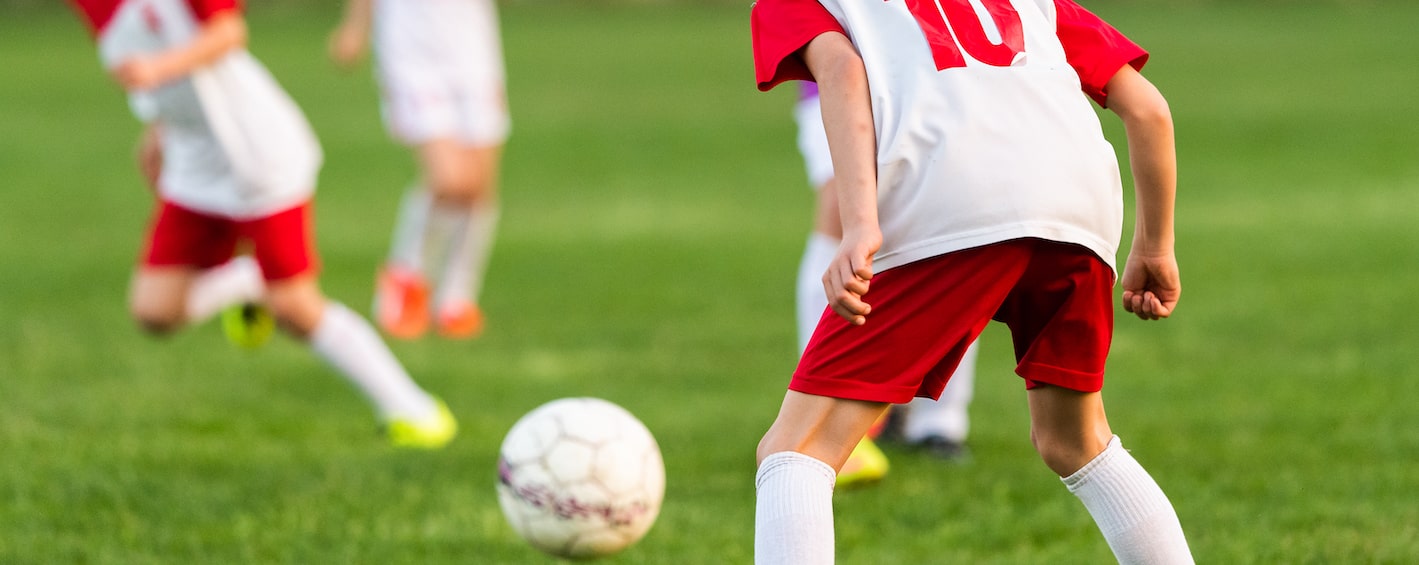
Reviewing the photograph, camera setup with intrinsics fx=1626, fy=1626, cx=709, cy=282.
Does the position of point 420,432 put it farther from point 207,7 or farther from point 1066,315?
point 1066,315

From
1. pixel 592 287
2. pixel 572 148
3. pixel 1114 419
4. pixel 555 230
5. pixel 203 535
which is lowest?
pixel 572 148

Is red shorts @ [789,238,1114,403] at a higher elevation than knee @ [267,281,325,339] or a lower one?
higher

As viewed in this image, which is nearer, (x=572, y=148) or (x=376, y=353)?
(x=376, y=353)

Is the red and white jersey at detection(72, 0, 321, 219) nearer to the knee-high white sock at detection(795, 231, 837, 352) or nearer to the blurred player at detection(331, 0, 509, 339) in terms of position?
the knee-high white sock at detection(795, 231, 837, 352)

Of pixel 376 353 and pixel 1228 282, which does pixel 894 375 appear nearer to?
pixel 376 353

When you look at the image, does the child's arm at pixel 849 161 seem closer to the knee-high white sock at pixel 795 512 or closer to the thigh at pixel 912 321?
the thigh at pixel 912 321

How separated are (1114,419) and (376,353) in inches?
96.9

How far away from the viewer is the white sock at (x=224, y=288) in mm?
5708

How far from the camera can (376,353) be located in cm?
531

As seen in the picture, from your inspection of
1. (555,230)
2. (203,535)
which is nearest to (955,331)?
(203,535)

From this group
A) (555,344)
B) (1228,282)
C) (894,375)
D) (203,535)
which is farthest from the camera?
(1228,282)

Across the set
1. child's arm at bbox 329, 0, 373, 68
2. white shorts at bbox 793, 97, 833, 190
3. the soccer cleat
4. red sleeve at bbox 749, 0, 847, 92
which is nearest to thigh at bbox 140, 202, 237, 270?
the soccer cleat

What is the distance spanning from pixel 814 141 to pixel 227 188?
1.90 metres

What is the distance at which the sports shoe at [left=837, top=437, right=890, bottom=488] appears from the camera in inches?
174
